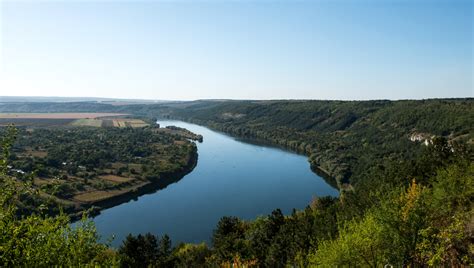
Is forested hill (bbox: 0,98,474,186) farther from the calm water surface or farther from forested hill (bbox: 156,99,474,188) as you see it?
the calm water surface

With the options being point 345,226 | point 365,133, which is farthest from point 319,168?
point 345,226

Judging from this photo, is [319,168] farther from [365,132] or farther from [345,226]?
[345,226]

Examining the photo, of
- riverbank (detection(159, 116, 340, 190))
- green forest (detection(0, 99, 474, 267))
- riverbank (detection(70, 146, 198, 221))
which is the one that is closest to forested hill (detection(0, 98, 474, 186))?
riverbank (detection(159, 116, 340, 190))

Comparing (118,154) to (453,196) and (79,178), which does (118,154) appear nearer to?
(79,178)

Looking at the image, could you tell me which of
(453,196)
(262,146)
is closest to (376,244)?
(453,196)

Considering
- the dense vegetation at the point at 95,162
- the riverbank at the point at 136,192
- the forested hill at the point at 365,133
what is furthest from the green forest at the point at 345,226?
the dense vegetation at the point at 95,162
